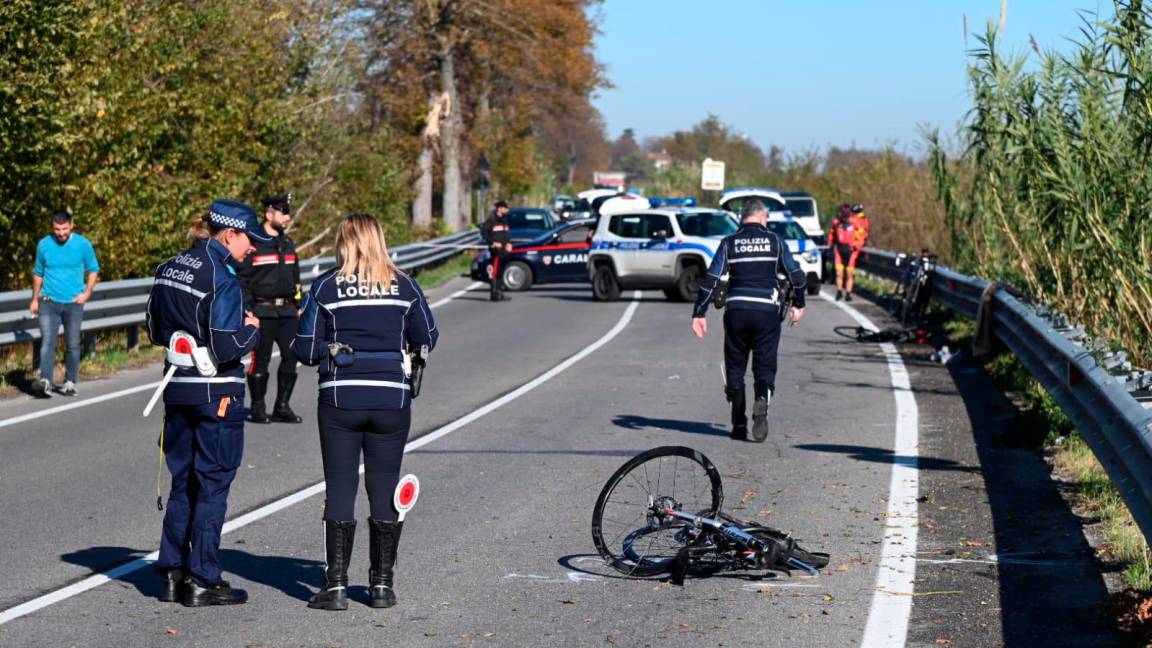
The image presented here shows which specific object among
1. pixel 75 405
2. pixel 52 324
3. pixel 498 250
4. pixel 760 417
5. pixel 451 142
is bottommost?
pixel 75 405

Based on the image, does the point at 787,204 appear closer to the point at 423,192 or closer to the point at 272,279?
the point at 423,192

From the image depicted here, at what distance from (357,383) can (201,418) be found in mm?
730

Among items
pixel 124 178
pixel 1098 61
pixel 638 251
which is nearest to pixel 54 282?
pixel 124 178

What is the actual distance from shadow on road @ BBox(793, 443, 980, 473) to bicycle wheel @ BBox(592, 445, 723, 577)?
3631 millimetres

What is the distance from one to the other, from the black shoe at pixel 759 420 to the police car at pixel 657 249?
17288 mm

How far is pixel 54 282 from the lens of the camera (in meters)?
15.7

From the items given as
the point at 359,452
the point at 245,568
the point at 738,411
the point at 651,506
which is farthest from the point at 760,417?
the point at 359,452

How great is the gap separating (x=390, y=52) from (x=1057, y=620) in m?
43.1

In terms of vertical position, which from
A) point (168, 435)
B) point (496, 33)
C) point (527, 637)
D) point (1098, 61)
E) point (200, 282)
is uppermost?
point (496, 33)

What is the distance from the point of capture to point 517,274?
3456 centimetres

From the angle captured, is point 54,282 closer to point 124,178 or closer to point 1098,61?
point 124,178

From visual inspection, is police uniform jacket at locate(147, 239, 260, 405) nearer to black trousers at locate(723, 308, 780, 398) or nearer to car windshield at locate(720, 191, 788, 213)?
black trousers at locate(723, 308, 780, 398)

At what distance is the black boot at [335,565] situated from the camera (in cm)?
723

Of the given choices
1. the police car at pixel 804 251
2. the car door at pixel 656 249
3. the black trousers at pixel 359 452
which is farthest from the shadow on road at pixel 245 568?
the police car at pixel 804 251
